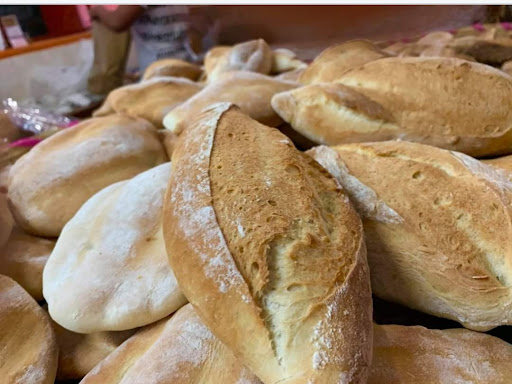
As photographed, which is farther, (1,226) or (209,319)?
(1,226)

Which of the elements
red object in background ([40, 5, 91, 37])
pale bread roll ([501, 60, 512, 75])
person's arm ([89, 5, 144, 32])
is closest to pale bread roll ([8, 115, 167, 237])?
pale bread roll ([501, 60, 512, 75])

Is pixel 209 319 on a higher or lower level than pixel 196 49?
higher

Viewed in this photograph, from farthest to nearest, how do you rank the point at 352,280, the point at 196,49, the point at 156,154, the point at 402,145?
the point at 196,49 → the point at 156,154 → the point at 402,145 → the point at 352,280

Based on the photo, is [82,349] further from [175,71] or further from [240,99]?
[175,71]

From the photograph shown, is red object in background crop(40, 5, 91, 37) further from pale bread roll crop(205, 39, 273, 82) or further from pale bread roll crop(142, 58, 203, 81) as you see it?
pale bread roll crop(205, 39, 273, 82)

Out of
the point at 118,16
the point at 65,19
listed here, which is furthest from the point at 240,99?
the point at 65,19

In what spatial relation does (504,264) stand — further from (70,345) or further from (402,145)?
(70,345)

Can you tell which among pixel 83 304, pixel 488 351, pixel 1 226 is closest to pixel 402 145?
pixel 488 351

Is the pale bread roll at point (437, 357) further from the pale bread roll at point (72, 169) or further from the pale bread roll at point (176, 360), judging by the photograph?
the pale bread roll at point (72, 169)
